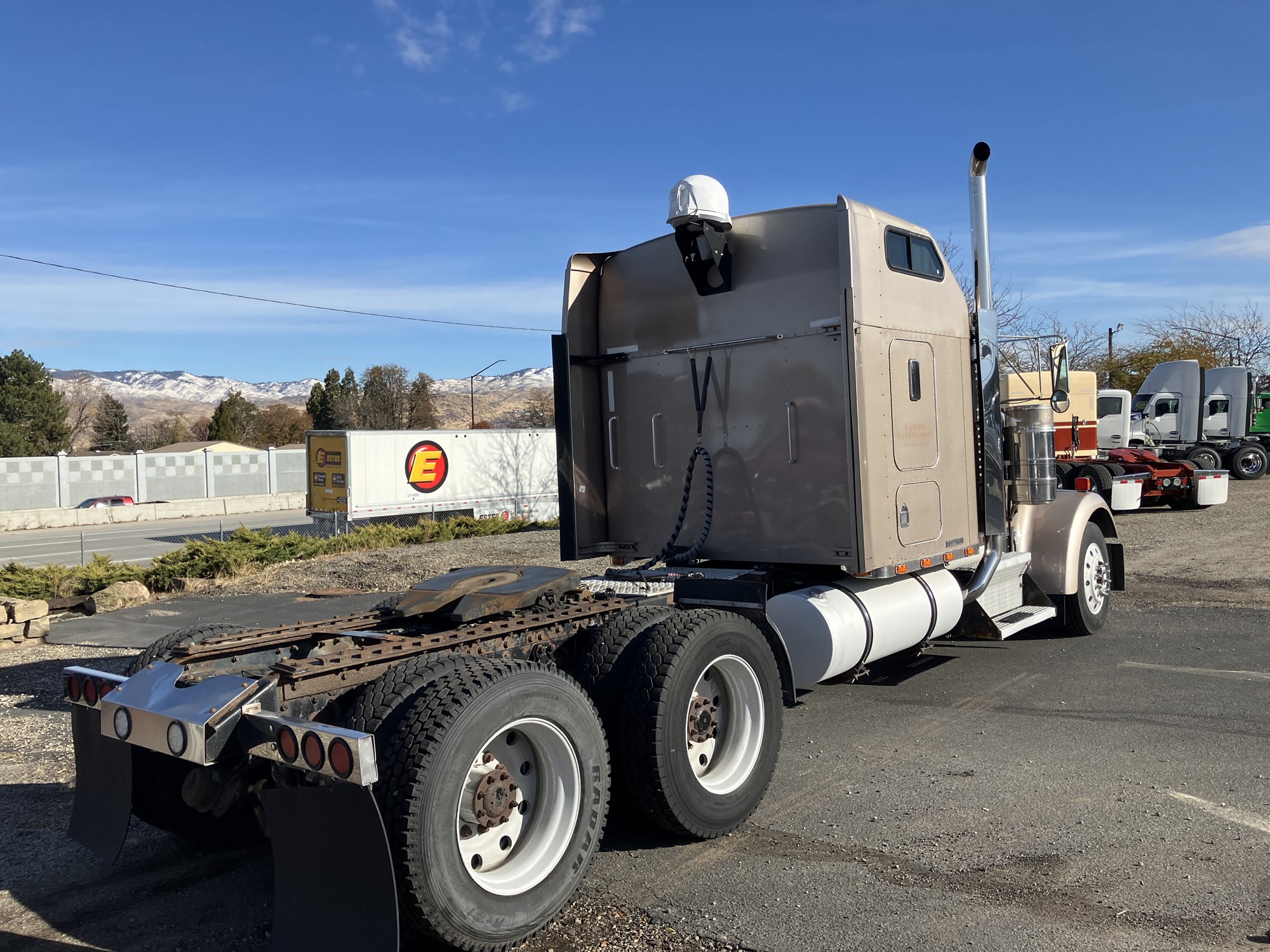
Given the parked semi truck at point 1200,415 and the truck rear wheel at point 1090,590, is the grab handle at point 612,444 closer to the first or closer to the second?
the truck rear wheel at point 1090,590

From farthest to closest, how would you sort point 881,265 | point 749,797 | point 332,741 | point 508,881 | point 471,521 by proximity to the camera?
point 471,521 → point 881,265 → point 749,797 → point 508,881 → point 332,741

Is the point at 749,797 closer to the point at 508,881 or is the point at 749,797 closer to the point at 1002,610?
the point at 508,881

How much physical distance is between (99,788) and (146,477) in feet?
147

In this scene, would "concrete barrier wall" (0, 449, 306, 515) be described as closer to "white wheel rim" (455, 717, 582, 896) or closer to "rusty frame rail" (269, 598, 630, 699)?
"rusty frame rail" (269, 598, 630, 699)

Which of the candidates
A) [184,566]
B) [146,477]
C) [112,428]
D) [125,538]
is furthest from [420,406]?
[184,566]

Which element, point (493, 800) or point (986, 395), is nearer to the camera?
point (493, 800)

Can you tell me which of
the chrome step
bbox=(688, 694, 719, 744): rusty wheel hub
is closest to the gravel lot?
the chrome step

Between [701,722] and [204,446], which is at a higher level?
[204,446]

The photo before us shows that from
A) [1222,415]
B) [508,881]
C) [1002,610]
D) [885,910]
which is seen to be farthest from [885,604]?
[1222,415]

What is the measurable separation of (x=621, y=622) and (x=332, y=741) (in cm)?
184

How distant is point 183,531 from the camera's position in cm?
3334

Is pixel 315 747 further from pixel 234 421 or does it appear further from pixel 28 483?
pixel 234 421

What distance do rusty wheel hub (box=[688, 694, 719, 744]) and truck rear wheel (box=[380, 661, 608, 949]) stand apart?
712mm

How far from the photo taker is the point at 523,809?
3738mm
